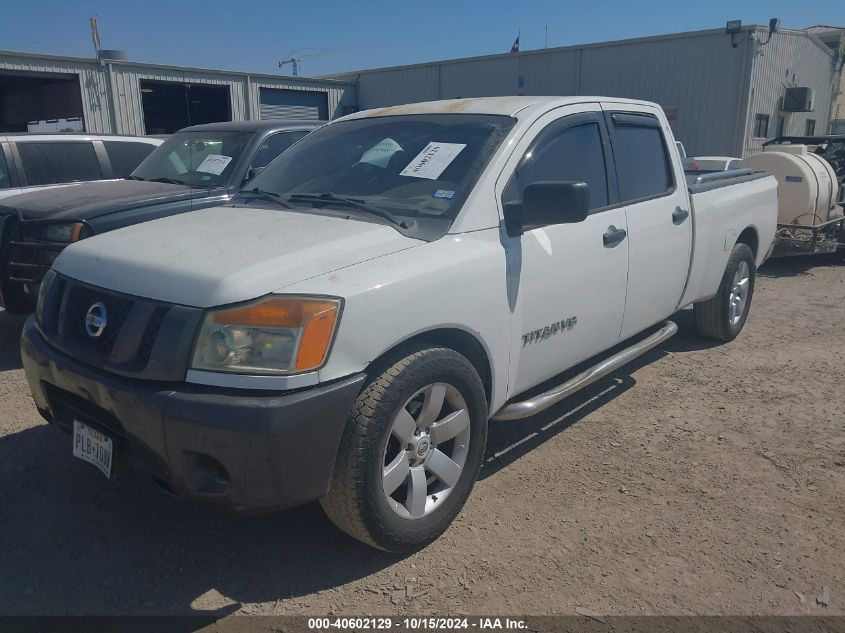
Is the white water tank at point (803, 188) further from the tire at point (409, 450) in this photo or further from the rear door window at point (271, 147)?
the tire at point (409, 450)

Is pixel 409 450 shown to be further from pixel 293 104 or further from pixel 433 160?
pixel 293 104

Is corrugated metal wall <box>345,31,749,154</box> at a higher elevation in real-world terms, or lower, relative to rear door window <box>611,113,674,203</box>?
higher

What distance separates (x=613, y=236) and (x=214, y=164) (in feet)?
13.4

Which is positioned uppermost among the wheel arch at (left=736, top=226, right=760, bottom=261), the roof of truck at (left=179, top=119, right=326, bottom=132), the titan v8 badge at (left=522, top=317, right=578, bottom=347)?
the roof of truck at (left=179, top=119, right=326, bottom=132)

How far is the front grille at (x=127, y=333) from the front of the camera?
236 cm

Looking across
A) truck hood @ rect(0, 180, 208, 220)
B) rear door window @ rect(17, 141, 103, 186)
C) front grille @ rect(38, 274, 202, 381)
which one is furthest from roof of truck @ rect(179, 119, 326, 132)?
front grille @ rect(38, 274, 202, 381)

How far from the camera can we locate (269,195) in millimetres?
3705

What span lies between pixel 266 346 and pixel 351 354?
0.97 feet

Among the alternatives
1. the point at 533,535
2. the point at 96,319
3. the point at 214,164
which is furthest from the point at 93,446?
the point at 214,164

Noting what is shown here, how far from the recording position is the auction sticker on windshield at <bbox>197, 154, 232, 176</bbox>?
6.33 m

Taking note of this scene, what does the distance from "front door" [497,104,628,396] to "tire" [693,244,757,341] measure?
1904 mm

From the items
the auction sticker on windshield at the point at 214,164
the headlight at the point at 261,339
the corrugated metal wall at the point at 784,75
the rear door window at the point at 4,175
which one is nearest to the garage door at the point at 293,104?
the corrugated metal wall at the point at 784,75

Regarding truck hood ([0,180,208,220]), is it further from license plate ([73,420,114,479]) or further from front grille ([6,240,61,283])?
license plate ([73,420,114,479])

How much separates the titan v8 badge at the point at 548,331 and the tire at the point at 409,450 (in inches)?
16.6
